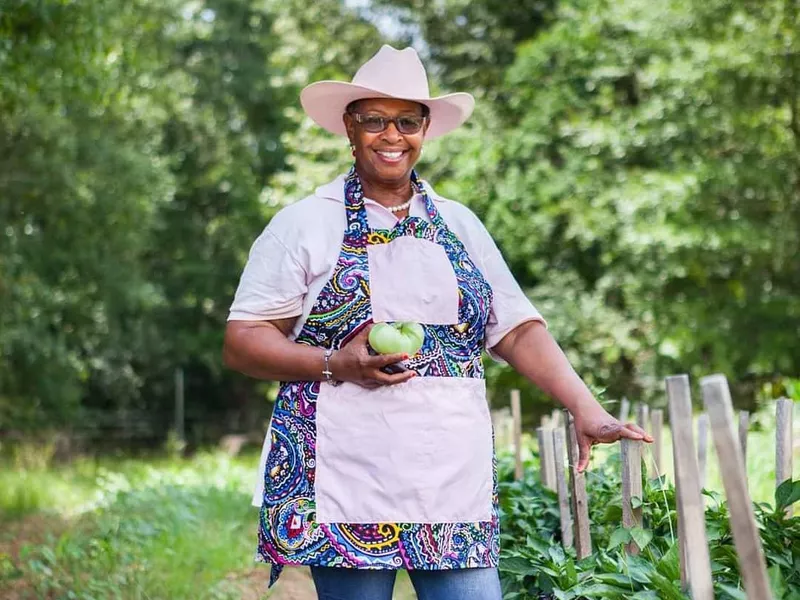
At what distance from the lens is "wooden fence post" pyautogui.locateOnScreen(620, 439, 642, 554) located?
3.63 m

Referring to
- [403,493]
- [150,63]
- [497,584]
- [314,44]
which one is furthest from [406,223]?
[314,44]

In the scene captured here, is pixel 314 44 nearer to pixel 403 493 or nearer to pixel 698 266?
pixel 698 266

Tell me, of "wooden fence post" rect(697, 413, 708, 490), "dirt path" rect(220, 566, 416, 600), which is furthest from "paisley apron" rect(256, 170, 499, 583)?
"wooden fence post" rect(697, 413, 708, 490)

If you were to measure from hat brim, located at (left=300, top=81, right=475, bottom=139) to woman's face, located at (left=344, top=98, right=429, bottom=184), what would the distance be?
0.03 metres

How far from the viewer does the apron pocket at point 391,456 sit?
2719 millimetres

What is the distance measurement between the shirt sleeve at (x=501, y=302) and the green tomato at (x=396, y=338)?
363 mm

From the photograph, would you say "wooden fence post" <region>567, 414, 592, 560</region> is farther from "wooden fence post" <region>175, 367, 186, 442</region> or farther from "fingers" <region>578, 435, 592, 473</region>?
"wooden fence post" <region>175, 367, 186, 442</region>

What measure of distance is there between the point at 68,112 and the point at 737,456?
1793 centimetres

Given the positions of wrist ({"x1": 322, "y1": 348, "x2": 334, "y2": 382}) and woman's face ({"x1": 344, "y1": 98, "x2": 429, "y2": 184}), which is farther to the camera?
woman's face ({"x1": 344, "y1": 98, "x2": 429, "y2": 184})

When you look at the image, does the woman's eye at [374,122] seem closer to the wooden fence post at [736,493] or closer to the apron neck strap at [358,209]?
the apron neck strap at [358,209]

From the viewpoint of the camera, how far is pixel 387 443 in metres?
2.72

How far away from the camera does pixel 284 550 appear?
2721 mm

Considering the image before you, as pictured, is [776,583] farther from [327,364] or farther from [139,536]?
[139,536]

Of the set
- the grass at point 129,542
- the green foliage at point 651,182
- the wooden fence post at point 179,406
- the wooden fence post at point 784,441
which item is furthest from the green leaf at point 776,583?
the wooden fence post at point 179,406
